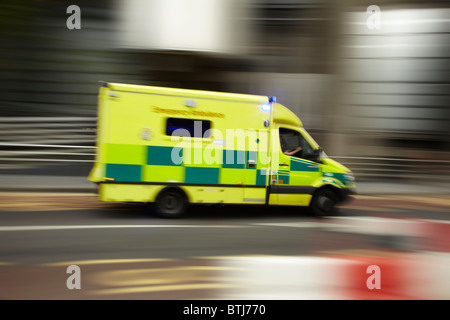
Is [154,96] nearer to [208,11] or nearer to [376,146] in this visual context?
[208,11]

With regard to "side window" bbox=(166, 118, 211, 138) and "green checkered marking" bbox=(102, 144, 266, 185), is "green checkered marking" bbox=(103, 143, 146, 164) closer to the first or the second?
"green checkered marking" bbox=(102, 144, 266, 185)

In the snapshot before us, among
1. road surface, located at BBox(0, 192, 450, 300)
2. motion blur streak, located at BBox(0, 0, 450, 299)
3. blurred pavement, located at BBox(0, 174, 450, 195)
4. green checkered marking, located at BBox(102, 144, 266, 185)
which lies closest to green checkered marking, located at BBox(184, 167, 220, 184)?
green checkered marking, located at BBox(102, 144, 266, 185)

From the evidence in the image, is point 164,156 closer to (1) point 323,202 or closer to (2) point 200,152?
(2) point 200,152

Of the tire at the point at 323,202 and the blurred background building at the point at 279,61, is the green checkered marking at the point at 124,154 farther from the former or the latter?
the blurred background building at the point at 279,61

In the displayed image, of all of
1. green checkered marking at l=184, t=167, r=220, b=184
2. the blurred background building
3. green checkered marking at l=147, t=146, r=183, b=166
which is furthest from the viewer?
the blurred background building

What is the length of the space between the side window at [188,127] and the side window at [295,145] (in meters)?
1.50

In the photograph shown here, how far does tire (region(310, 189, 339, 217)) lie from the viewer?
7693mm

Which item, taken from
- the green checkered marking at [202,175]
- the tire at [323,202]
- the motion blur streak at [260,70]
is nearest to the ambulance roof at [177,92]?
the green checkered marking at [202,175]

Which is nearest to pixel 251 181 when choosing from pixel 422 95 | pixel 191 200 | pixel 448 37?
pixel 191 200

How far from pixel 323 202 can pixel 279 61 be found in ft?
25.4

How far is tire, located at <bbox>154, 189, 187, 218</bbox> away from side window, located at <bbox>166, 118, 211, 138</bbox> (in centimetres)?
107

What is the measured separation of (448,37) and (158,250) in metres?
12.8

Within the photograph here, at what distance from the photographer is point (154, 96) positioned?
685cm

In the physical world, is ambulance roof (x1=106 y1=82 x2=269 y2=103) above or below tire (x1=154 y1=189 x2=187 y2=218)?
above
